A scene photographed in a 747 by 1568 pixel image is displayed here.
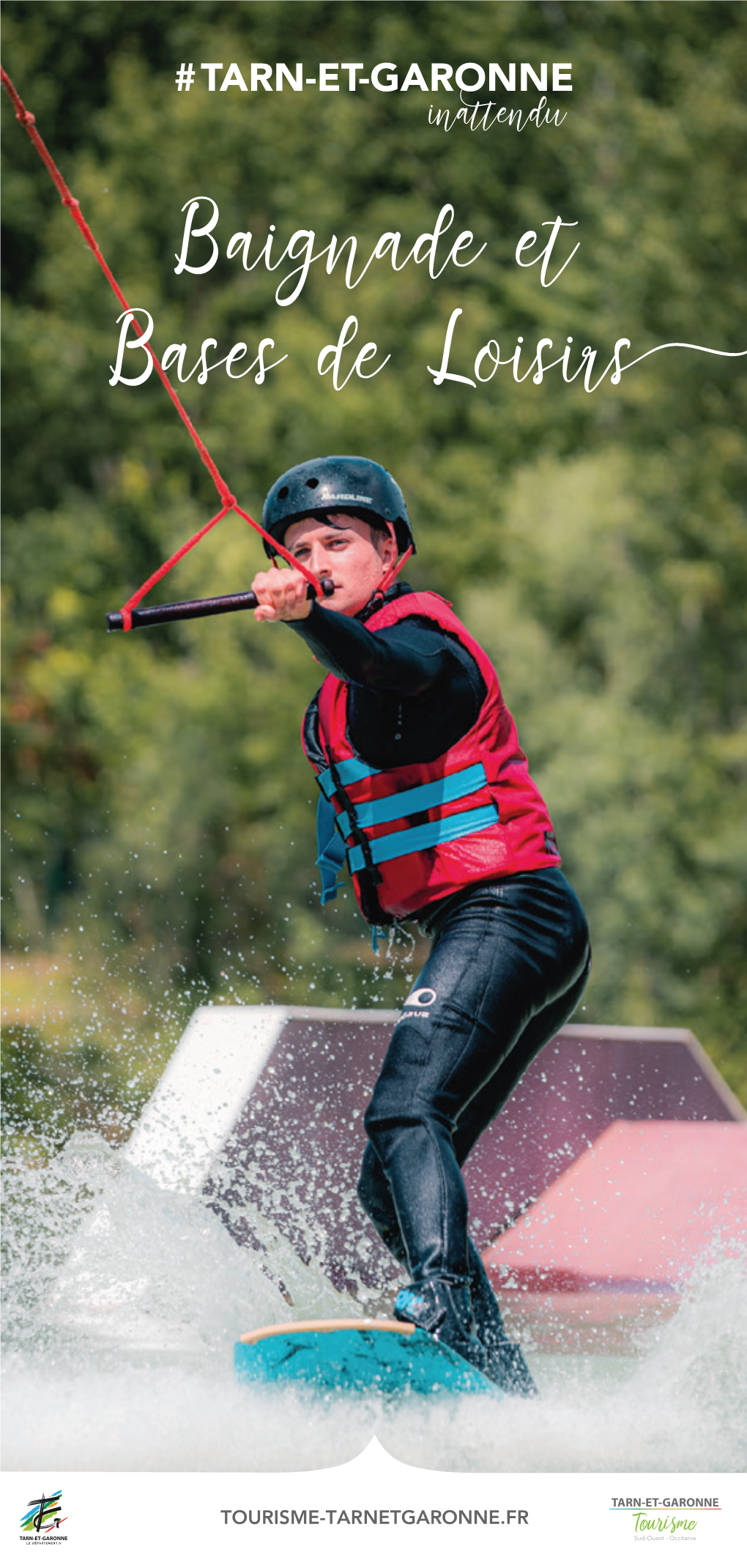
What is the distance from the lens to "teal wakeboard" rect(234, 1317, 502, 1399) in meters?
2.06

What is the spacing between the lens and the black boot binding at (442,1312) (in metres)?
2.08

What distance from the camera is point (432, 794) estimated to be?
92.3 inches

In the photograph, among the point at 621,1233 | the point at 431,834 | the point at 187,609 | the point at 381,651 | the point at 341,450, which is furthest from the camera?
the point at 341,450

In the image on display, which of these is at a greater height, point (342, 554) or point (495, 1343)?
point (342, 554)

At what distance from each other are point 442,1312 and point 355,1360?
14 cm

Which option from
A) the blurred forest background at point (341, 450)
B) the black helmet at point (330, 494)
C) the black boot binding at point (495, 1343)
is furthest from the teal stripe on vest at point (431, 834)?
the blurred forest background at point (341, 450)

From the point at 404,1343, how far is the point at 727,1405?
26.5 inches

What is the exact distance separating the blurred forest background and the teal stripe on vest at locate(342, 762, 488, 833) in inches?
214

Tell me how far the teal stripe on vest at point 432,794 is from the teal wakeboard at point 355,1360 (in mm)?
744

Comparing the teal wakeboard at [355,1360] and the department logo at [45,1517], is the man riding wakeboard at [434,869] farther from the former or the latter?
the department logo at [45,1517]

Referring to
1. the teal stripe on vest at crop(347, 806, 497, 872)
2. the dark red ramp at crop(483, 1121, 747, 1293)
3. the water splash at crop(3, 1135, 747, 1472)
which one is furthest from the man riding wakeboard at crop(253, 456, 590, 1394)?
the dark red ramp at crop(483, 1121, 747, 1293)

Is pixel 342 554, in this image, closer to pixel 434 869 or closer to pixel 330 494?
pixel 330 494

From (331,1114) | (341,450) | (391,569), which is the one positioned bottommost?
(331,1114)

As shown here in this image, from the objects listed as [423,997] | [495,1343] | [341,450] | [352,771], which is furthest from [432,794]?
[341,450]
